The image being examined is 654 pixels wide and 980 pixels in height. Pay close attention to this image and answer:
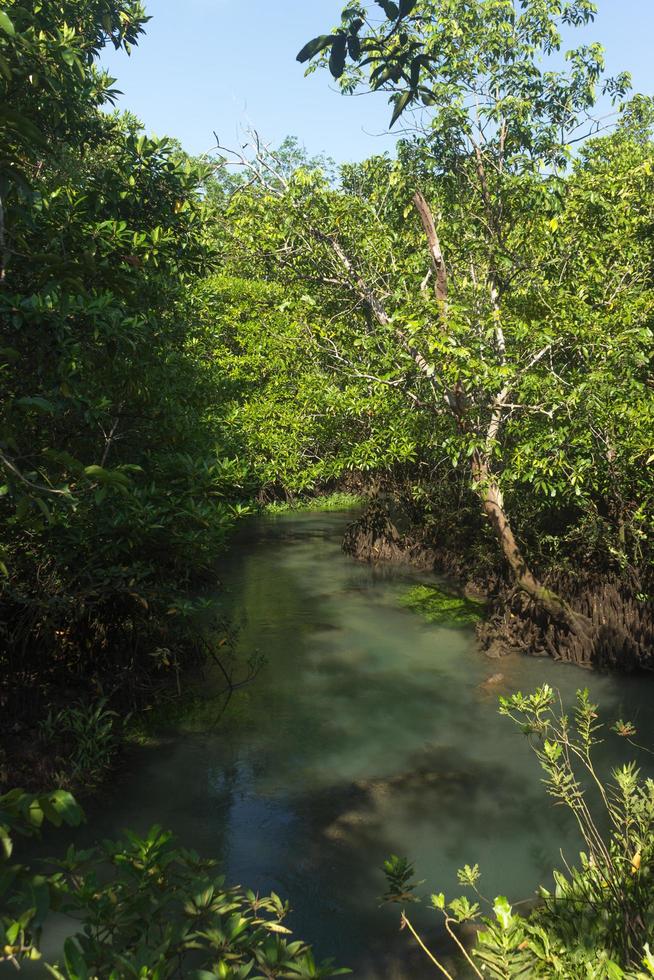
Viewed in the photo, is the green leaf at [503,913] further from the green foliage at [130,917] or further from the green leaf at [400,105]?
the green leaf at [400,105]

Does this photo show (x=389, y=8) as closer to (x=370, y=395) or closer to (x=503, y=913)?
(x=503, y=913)

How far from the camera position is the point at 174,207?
28.1ft

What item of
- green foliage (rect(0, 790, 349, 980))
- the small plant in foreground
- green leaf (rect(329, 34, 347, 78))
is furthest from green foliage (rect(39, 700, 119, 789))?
green leaf (rect(329, 34, 347, 78))

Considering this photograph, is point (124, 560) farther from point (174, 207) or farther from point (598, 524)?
point (598, 524)

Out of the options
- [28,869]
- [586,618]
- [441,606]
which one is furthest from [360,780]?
[441,606]

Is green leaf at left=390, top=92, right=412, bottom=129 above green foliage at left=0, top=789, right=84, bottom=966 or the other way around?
above

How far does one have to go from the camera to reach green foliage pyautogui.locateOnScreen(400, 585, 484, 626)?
13.5 m

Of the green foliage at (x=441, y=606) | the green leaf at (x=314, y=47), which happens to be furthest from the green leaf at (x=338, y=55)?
the green foliage at (x=441, y=606)

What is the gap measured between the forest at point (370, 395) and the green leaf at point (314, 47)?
521 mm

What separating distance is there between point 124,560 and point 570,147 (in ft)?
25.6

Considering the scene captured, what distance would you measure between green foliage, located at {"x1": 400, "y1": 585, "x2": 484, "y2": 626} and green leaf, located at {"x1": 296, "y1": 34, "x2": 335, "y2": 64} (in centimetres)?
1082

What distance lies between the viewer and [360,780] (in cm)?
816

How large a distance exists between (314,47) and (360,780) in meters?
6.72

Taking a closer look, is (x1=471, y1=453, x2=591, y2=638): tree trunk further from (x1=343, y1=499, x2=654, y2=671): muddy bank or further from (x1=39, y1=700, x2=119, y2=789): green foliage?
(x1=39, y1=700, x2=119, y2=789): green foliage
